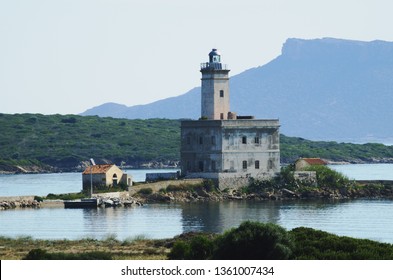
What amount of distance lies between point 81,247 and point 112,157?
364 ft

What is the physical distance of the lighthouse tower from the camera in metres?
82.4

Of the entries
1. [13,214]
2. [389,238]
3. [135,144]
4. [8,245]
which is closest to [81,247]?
[8,245]

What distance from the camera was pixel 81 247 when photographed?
4862cm

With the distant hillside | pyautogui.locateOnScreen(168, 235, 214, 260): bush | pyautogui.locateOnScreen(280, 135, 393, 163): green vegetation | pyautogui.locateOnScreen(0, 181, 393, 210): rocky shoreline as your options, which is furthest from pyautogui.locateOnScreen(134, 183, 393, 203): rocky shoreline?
pyautogui.locateOnScreen(280, 135, 393, 163): green vegetation

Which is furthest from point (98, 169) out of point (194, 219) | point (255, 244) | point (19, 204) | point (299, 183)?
point (255, 244)

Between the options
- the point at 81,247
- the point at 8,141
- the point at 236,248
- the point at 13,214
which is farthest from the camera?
the point at 8,141

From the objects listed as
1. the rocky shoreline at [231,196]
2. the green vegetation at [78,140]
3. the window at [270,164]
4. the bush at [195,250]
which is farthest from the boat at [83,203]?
the green vegetation at [78,140]

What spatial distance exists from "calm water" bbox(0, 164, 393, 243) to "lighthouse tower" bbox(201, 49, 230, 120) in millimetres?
7848

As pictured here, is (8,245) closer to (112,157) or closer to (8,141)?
(112,157)

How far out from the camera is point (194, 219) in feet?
216

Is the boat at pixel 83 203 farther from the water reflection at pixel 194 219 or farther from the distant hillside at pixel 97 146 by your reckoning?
the distant hillside at pixel 97 146

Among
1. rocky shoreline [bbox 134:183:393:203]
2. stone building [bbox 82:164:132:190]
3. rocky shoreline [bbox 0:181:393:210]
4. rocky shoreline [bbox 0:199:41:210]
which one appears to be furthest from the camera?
stone building [bbox 82:164:132:190]

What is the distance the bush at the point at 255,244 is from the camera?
40000 millimetres

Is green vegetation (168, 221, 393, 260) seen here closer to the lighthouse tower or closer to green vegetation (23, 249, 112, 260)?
green vegetation (23, 249, 112, 260)
